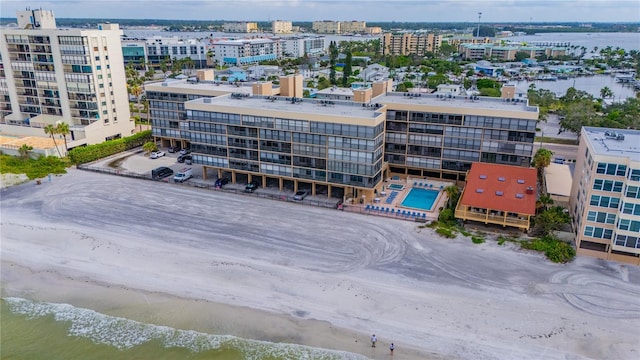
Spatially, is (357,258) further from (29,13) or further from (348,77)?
(348,77)

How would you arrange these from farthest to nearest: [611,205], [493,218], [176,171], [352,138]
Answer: [176,171], [352,138], [493,218], [611,205]

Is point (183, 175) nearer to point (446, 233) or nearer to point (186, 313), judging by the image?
point (186, 313)

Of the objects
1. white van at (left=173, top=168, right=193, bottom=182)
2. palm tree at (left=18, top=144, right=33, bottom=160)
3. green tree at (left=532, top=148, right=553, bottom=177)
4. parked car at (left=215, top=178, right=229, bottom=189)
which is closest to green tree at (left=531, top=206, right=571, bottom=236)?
green tree at (left=532, top=148, right=553, bottom=177)

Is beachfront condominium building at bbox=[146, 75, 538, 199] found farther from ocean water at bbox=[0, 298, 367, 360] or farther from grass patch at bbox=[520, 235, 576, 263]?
ocean water at bbox=[0, 298, 367, 360]

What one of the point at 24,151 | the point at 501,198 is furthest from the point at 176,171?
the point at 501,198

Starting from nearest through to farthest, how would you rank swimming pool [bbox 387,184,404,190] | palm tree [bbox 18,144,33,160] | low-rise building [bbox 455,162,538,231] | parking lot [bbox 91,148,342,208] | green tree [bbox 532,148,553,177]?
low-rise building [bbox 455,162,538,231] → green tree [bbox 532,148,553,177] → parking lot [bbox 91,148,342,208] → swimming pool [bbox 387,184,404,190] → palm tree [bbox 18,144,33,160]

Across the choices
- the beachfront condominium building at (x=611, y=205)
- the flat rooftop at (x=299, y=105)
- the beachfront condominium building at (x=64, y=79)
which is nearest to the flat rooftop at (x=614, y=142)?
the beachfront condominium building at (x=611, y=205)

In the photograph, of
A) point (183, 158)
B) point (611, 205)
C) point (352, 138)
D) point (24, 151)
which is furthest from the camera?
point (183, 158)
